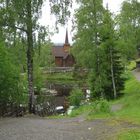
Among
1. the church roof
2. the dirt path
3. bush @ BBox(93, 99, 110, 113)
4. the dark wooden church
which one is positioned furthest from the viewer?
the church roof

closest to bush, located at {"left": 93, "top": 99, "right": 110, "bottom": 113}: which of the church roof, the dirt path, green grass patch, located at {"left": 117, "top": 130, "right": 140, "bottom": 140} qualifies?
the dirt path

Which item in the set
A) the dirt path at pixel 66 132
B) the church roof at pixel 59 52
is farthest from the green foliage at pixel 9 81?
the church roof at pixel 59 52

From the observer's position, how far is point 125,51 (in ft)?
143

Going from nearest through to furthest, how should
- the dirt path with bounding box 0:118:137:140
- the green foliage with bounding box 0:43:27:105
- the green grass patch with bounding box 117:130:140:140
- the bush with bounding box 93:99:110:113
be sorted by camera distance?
1. the green grass patch with bounding box 117:130:140:140
2. the dirt path with bounding box 0:118:137:140
3. the bush with bounding box 93:99:110:113
4. the green foliage with bounding box 0:43:27:105

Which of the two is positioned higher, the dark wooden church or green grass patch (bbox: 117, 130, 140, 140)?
the dark wooden church

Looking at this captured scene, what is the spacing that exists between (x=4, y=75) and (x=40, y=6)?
231 inches

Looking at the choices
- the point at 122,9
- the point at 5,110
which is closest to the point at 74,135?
the point at 5,110

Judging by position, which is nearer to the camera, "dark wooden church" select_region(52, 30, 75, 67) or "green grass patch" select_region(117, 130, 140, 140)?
"green grass patch" select_region(117, 130, 140, 140)

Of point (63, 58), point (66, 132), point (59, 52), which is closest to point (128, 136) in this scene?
point (66, 132)

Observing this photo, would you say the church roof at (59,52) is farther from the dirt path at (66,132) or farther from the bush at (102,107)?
the dirt path at (66,132)

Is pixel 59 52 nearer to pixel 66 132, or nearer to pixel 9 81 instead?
pixel 9 81

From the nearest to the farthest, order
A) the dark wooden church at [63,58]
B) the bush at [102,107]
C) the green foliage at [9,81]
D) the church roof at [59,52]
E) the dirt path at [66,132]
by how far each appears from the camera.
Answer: the dirt path at [66,132] → the bush at [102,107] → the green foliage at [9,81] → the dark wooden church at [63,58] → the church roof at [59,52]

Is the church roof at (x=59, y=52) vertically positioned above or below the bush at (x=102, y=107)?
above

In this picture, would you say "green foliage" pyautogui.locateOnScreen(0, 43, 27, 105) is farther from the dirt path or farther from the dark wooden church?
the dark wooden church
